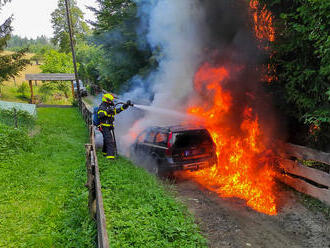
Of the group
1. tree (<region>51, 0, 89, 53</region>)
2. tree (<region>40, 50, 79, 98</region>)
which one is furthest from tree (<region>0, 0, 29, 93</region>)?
tree (<region>51, 0, 89, 53</region>)

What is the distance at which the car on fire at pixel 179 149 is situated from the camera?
23.2 ft

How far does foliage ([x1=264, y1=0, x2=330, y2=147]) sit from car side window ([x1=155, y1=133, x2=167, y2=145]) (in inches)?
130

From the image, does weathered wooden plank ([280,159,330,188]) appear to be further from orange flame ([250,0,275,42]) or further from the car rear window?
orange flame ([250,0,275,42])

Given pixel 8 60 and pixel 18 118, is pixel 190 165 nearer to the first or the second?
pixel 18 118

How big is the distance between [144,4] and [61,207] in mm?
10497

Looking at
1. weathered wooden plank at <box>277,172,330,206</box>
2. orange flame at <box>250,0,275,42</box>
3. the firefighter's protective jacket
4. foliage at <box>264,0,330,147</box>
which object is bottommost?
weathered wooden plank at <box>277,172,330,206</box>

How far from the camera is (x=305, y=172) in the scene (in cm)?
631

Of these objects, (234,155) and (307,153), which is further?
(234,155)

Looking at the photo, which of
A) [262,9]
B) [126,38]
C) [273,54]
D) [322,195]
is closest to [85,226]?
[322,195]

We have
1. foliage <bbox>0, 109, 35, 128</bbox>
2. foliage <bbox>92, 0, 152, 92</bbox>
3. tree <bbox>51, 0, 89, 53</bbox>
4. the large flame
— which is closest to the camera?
the large flame

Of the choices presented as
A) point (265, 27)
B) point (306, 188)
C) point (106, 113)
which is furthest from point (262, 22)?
point (106, 113)

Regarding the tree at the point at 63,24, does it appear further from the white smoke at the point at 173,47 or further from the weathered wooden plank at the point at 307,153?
the weathered wooden plank at the point at 307,153

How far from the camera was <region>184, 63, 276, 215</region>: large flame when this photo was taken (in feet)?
21.5

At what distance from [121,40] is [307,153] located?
35.9 feet
